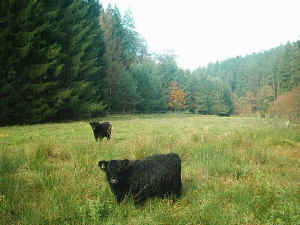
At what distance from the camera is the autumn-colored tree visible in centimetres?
5216

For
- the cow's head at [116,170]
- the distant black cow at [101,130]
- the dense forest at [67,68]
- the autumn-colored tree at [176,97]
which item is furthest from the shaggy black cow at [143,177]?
the autumn-colored tree at [176,97]

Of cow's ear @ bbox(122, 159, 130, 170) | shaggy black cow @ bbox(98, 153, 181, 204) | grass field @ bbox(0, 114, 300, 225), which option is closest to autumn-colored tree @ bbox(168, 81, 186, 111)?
grass field @ bbox(0, 114, 300, 225)

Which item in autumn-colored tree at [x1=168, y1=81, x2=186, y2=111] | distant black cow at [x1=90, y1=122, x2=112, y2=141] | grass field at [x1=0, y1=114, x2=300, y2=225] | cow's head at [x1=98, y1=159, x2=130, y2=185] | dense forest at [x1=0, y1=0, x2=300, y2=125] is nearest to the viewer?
grass field at [x1=0, y1=114, x2=300, y2=225]

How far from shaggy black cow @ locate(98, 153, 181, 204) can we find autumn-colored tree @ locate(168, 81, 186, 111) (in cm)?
4808

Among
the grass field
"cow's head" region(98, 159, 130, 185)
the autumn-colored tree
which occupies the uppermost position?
the autumn-colored tree

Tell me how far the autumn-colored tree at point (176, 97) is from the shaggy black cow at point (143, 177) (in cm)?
4808

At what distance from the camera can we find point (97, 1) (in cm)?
2892

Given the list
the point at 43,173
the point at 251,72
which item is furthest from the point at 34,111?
the point at 251,72

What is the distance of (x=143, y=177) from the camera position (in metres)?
Result: 3.29

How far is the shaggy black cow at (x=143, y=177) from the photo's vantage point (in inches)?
125

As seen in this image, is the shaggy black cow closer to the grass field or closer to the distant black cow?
the grass field

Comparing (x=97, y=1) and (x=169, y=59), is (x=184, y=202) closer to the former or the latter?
(x=97, y=1)

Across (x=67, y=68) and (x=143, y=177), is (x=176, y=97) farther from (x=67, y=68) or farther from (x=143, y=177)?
(x=143, y=177)

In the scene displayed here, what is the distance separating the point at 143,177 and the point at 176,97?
163ft
